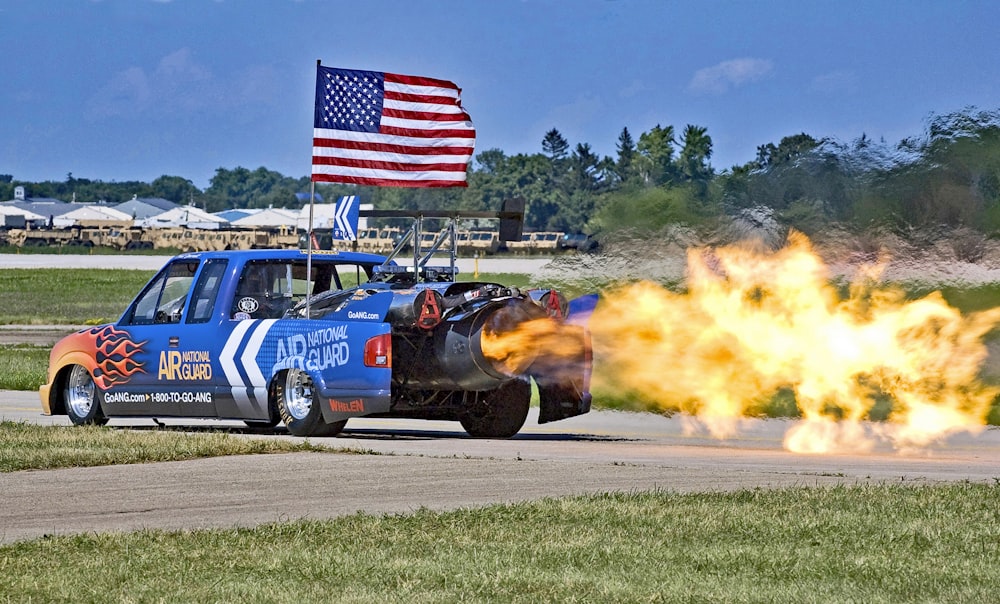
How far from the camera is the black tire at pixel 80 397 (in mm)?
18750

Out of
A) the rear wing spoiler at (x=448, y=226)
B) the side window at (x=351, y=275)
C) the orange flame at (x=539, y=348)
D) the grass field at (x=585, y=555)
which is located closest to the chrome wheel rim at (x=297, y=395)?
the rear wing spoiler at (x=448, y=226)

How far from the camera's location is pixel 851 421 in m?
18.5

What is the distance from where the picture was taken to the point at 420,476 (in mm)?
13469

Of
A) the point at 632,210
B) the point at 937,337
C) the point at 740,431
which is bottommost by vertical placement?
the point at 740,431

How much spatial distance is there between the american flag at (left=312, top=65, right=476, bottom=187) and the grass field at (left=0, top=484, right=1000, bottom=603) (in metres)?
6.99

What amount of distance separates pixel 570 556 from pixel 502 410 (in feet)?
27.4

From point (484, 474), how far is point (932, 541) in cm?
450

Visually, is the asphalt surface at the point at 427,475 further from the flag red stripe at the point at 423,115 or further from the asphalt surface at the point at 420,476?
the flag red stripe at the point at 423,115

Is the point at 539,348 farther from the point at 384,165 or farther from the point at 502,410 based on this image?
the point at 384,165

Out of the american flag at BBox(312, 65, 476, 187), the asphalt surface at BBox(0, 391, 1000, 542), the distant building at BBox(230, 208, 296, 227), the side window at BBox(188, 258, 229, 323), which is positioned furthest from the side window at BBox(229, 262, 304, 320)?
the distant building at BBox(230, 208, 296, 227)

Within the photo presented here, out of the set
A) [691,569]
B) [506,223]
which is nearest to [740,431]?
[506,223]

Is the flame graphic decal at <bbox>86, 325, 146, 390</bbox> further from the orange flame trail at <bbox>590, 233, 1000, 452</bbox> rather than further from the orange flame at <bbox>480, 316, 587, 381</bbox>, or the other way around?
the orange flame trail at <bbox>590, 233, 1000, 452</bbox>

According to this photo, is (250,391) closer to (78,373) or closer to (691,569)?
(78,373)

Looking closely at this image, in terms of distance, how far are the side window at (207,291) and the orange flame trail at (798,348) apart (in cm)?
416
